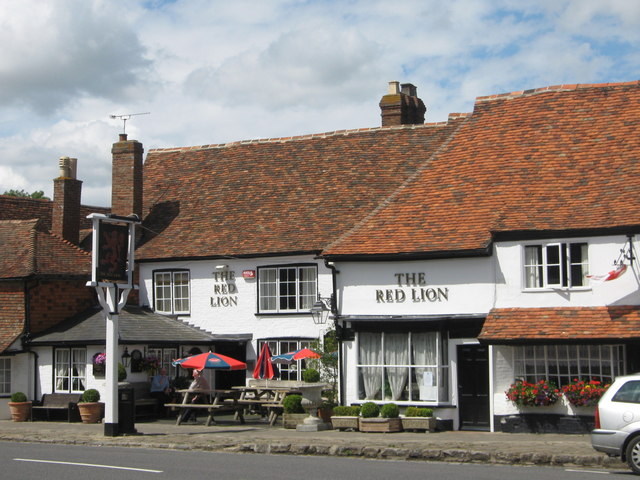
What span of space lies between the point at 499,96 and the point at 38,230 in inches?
600

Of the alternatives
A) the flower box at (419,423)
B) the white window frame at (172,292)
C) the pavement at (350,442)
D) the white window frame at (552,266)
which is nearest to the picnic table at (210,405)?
the pavement at (350,442)

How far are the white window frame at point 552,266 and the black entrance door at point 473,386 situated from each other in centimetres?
211

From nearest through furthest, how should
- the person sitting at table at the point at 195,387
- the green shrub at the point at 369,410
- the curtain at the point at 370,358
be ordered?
the green shrub at the point at 369,410, the curtain at the point at 370,358, the person sitting at table at the point at 195,387

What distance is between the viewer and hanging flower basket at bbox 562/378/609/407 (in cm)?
2170

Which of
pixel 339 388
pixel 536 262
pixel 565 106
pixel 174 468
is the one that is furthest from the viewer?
pixel 565 106

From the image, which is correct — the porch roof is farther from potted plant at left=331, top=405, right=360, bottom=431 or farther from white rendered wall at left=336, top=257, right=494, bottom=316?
potted plant at left=331, top=405, right=360, bottom=431

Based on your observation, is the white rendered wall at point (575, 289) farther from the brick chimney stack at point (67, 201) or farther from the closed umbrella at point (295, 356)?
the brick chimney stack at point (67, 201)

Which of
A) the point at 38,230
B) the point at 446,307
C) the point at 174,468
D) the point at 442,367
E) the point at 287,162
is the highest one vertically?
the point at 287,162

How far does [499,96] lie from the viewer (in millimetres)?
28312

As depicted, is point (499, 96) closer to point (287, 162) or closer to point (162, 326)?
point (287, 162)

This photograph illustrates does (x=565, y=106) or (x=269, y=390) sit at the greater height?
(x=565, y=106)

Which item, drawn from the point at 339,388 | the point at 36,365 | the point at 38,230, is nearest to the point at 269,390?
the point at 339,388

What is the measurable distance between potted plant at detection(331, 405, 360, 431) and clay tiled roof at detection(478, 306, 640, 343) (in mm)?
3693

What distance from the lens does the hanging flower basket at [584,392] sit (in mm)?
21703
